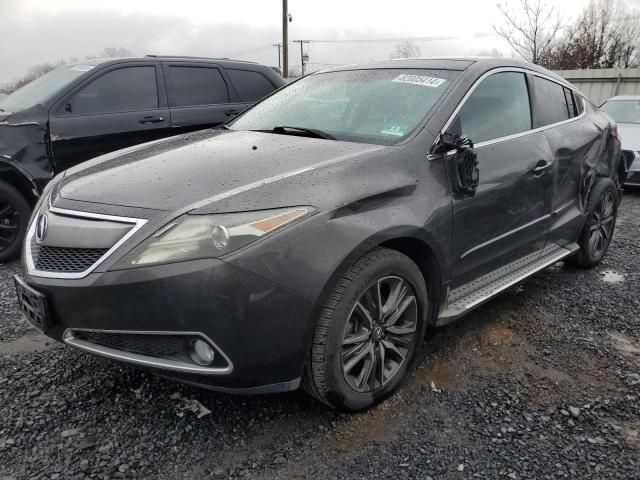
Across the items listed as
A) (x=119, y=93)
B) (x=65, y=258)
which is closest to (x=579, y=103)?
(x=65, y=258)

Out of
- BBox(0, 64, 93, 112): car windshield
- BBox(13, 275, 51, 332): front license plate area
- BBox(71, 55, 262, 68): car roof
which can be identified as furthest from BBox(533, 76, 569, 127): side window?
BBox(0, 64, 93, 112): car windshield

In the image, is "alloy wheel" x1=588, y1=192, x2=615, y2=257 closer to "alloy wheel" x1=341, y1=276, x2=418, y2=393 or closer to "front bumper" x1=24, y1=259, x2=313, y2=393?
"alloy wheel" x1=341, y1=276, x2=418, y2=393

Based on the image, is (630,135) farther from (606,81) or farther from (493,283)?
(606,81)

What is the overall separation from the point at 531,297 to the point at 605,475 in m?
1.92

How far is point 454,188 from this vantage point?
2734 millimetres

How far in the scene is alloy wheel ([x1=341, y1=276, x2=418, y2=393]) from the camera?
7.82ft

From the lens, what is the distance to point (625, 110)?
30.0 ft

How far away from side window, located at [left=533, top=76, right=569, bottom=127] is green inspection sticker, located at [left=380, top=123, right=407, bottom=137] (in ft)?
4.18

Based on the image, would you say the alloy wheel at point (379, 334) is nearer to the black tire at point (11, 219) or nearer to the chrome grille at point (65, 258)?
the chrome grille at point (65, 258)

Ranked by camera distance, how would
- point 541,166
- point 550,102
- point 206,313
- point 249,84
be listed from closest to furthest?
point 206,313
point 541,166
point 550,102
point 249,84

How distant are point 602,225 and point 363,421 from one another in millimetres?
3105

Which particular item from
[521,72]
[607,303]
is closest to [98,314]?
[521,72]

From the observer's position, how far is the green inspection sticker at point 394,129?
2.76 m

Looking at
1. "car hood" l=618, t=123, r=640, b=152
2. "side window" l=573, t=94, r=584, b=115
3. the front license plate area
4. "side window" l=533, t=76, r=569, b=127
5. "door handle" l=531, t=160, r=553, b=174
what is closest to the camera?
the front license plate area
